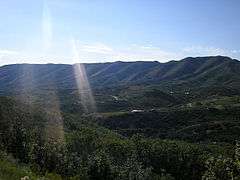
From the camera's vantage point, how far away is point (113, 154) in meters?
122

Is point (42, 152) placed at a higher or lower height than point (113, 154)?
higher

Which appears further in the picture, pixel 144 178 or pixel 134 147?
pixel 134 147

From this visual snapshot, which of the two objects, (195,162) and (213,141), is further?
(213,141)

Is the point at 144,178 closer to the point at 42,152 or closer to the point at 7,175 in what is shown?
the point at 42,152

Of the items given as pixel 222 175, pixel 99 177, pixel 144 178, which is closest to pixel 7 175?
pixel 222 175

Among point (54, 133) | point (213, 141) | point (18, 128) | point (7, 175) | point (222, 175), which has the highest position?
point (7, 175)

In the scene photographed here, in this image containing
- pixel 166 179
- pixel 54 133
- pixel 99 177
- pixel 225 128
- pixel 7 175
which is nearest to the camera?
pixel 7 175

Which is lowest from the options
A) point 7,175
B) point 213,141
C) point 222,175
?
point 213,141

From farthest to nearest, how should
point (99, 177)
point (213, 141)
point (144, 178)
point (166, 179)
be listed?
point (213, 141), point (166, 179), point (144, 178), point (99, 177)

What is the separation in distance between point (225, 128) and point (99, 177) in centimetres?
14084

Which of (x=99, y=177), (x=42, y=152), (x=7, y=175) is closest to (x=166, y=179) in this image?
(x=99, y=177)

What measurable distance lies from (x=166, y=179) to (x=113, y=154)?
26.3m

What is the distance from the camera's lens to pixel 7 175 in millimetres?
16969

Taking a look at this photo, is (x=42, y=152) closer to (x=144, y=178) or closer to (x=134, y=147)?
(x=144, y=178)
